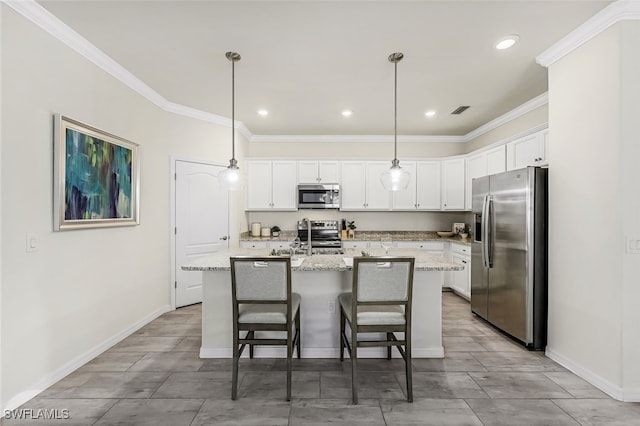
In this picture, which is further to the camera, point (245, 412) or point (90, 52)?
point (90, 52)

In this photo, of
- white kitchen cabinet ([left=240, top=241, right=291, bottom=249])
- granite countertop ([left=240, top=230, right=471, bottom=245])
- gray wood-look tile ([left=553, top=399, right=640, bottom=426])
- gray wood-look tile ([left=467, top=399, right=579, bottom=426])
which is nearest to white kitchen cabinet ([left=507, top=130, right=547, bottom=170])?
granite countertop ([left=240, top=230, right=471, bottom=245])

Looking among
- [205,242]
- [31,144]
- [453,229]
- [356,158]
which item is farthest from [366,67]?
[453,229]

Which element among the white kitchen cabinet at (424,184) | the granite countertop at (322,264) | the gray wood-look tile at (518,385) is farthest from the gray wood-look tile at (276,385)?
the white kitchen cabinet at (424,184)

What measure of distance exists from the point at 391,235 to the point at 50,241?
4633 mm

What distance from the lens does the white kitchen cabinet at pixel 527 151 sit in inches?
129

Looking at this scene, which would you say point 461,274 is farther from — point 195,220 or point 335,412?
point 195,220

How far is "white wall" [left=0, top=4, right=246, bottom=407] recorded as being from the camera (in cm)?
208

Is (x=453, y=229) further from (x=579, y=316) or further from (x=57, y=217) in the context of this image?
(x=57, y=217)

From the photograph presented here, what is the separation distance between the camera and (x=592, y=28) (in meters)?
2.39

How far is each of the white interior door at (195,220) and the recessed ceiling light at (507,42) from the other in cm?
377

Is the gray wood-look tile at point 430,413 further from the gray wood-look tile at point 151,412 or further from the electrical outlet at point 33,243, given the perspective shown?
the electrical outlet at point 33,243

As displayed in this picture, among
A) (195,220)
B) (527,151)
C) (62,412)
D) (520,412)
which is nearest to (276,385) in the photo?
(62,412)

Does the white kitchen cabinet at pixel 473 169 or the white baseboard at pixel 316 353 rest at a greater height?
the white kitchen cabinet at pixel 473 169

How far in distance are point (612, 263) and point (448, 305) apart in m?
2.38
